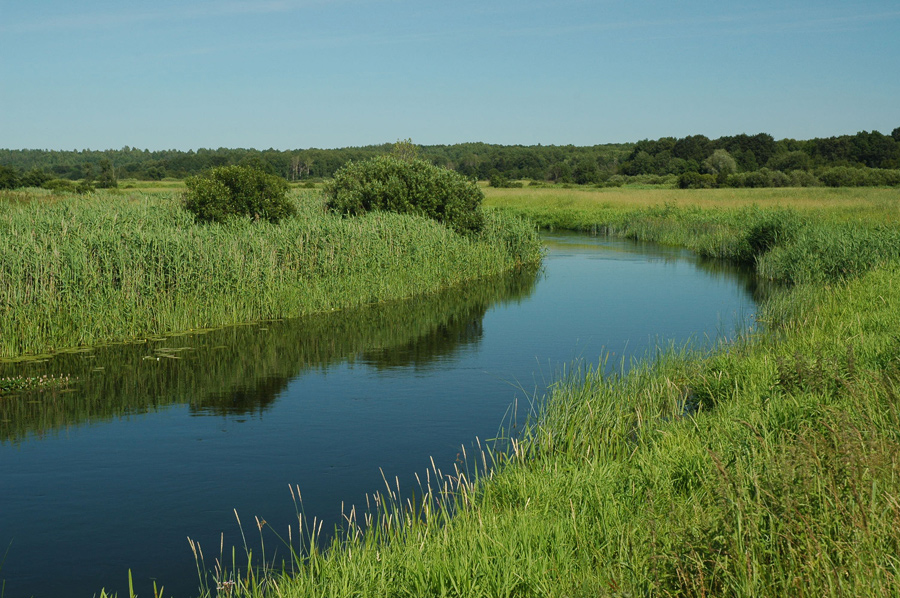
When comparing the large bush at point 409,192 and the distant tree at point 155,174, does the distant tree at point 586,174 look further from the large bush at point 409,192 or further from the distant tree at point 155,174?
the large bush at point 409,192

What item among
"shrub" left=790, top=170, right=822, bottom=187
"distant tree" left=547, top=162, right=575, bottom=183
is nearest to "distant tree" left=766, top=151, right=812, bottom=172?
"shrub" left=790, top=170, right=822, bottom=187

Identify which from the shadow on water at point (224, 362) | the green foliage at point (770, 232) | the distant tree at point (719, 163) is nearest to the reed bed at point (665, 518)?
the shadow on water at point (224, 362)

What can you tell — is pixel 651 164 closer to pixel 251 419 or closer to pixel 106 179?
pixel 106 179

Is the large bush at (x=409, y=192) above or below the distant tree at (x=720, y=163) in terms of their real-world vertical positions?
below

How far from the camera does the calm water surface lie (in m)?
6.82

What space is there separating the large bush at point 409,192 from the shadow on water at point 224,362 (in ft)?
25.7

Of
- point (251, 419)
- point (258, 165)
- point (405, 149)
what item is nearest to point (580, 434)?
point (251, 419)

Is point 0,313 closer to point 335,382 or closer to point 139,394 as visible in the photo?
point 139,394

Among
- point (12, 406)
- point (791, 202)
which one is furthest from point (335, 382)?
point (791, 202)

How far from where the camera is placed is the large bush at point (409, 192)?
26047 mm

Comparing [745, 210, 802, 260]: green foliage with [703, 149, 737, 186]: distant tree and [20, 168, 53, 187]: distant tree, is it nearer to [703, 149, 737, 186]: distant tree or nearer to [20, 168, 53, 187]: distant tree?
[20, 168, 53, 187]: distant tree

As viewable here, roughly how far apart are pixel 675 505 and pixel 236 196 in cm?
1981

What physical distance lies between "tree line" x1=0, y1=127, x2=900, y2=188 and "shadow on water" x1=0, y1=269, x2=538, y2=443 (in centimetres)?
4357

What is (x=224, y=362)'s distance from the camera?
520 inches
